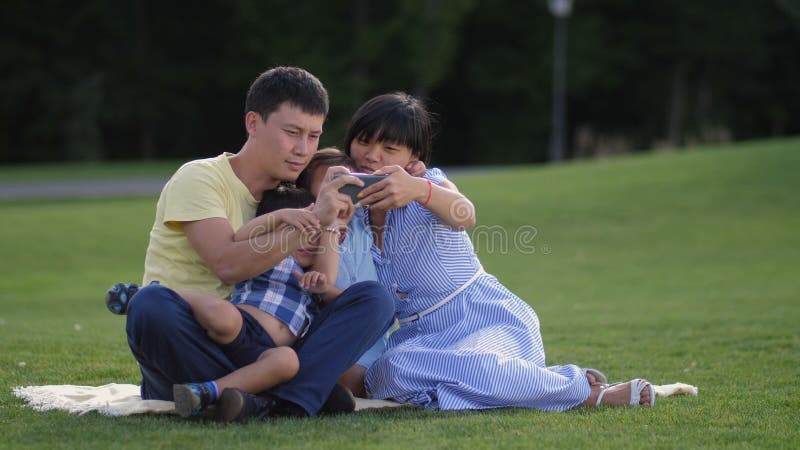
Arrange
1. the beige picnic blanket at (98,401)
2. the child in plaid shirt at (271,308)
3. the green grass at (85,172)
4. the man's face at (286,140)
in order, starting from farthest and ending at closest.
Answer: the green grass at (85,172) < the man's face at (286,140) < the beige picnic blanket at (98,401) < the child in plaid shirt at (271,308)

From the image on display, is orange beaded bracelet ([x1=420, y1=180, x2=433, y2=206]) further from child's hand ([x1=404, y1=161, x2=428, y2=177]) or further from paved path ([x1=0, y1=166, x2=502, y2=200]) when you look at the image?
paved path ([x1=0, y1=166, x2=502, y2=200])

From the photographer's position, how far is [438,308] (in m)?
4.44

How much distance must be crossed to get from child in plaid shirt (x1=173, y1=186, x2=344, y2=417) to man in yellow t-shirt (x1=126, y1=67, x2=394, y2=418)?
5 cm

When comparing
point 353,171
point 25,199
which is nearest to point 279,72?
point 353,171

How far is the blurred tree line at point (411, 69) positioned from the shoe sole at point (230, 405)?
2294 cm

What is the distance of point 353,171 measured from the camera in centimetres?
443

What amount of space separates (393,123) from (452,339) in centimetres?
103

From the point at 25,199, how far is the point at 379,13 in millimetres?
17018

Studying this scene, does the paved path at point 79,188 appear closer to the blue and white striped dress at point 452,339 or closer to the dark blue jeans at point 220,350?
the blue and white striped dress at point 452,339

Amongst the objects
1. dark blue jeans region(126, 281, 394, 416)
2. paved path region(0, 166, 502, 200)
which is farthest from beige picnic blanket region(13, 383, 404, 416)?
paved path region(0, 166, 502, 200)

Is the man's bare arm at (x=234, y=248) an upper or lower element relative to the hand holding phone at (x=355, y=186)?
lower

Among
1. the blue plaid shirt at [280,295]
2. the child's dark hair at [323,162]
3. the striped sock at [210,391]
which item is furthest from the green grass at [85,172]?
the striped sock at [210,391]

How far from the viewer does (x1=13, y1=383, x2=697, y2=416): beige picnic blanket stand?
3.94 m

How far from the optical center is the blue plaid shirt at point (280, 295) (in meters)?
4.02
